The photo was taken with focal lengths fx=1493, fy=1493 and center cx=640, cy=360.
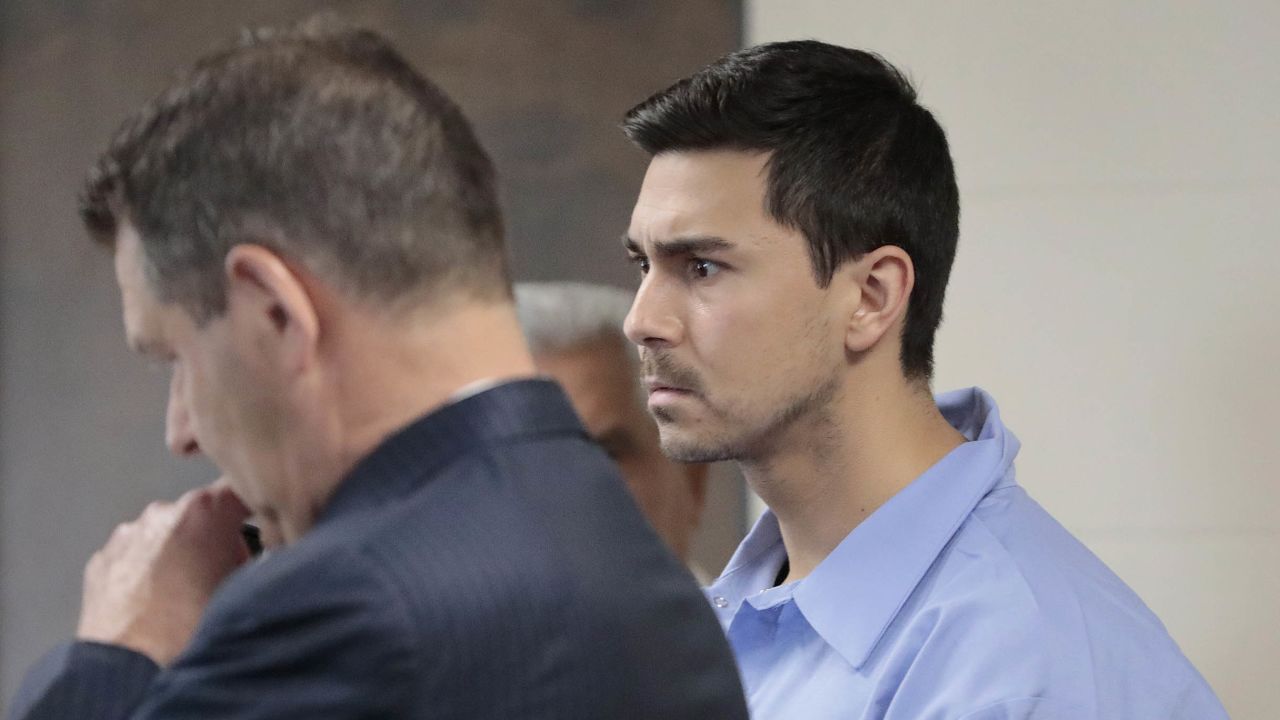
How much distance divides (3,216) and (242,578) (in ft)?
6.58

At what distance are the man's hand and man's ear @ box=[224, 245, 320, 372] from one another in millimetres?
184

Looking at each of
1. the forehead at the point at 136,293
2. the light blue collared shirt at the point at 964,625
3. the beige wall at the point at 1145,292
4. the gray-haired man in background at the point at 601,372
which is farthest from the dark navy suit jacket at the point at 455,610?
the beige wall at the point at 1145,292

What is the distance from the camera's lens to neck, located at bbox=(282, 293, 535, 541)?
2.41ft

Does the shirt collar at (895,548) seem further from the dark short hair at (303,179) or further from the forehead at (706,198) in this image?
the dark short hair at (303,179)

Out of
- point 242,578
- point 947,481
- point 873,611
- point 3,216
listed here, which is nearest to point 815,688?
point 873,611

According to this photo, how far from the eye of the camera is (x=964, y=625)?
1.27 meters

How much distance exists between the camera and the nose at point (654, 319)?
1.52 metres

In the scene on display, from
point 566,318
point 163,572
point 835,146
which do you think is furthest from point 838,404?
point 163,572

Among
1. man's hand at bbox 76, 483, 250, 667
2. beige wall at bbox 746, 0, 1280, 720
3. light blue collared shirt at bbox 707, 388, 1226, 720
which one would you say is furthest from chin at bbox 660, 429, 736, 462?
beige wall at bbox 746, 0, 1280, 720

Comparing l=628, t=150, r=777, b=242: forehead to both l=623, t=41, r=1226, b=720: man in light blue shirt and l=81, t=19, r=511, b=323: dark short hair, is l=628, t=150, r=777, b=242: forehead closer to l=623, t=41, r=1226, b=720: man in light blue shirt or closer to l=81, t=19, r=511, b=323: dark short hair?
l=623, t=41, r=1226, b=720: man in light blue shirt

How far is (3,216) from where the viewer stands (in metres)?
2.49

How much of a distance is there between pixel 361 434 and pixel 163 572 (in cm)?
19

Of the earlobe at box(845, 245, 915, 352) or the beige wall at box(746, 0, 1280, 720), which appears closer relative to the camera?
the earlobe at box(845, 245, 915, 352)

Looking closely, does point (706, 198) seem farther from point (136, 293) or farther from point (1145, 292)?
point (1145, 292)
